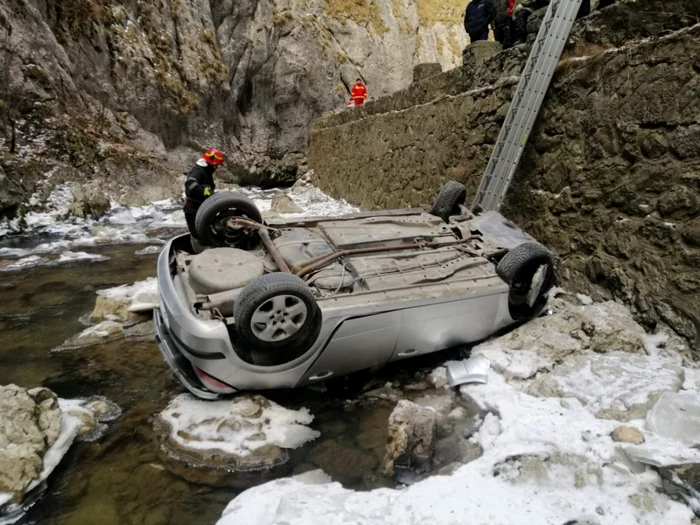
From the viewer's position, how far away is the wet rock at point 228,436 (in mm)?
3188

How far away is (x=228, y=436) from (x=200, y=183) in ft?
14.5

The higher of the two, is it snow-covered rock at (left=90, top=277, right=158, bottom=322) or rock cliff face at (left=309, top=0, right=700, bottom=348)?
rock cliff face at (left=309, top=0, right=700, bottom=348)

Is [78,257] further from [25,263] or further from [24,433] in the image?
[24,433]

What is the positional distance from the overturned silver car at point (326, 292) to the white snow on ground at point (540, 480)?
0.83 m

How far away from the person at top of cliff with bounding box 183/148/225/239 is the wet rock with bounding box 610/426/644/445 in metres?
5.63

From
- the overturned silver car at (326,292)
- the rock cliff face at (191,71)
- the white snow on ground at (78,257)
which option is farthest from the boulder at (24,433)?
the rock cliff face at (191,71)

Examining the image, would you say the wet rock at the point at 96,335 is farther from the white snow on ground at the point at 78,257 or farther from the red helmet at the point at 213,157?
the white snow on ground at the point at 78,257

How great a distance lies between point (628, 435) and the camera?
2.99m

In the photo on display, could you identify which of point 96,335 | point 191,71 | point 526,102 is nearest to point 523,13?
point 526,102

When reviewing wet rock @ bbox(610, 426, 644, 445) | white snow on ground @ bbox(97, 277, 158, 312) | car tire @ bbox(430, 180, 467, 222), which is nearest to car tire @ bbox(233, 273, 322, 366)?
wet rock @ bbox(610, 426, 644, 445)

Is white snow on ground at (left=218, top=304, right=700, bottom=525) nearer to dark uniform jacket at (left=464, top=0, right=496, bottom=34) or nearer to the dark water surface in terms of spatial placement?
the dark water surface

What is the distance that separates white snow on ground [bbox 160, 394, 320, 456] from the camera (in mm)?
3373

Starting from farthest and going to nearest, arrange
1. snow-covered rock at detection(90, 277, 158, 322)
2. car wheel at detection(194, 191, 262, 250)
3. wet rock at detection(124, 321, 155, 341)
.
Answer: snow-covered rock at detection(90, 277, 158, 322)
wet rock at detection(124, 321, 155, 341)
car wheel at detection(194, 191, 262, 250)

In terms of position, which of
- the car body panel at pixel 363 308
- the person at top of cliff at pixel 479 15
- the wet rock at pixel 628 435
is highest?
the person at top of cliff at pixel 479 15
